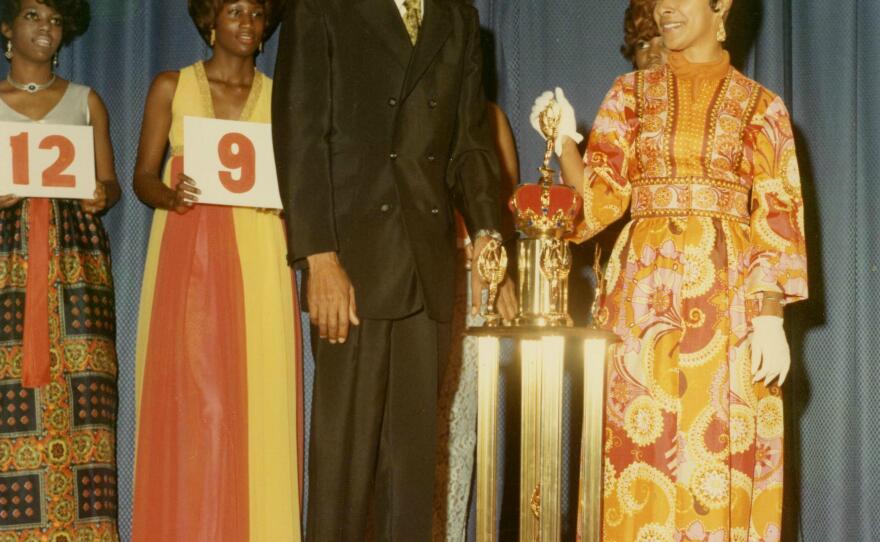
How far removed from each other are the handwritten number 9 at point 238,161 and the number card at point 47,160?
417mm

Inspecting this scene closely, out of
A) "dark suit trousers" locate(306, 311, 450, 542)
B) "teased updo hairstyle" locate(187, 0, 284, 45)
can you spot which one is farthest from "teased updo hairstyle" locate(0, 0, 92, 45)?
"dark suit trousers" locate(306, 311, 450, 542)

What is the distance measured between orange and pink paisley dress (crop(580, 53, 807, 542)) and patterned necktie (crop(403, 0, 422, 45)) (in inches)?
21.9

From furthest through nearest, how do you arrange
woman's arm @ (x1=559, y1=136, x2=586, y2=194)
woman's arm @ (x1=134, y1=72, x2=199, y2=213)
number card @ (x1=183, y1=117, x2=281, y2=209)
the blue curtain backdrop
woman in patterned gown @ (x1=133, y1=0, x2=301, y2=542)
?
the blue curtain backdrop, woman's arm @ (x1=134, y1=72, x2=199, y2=213), woman in patterned gown @ (x1=133, y1=0, x2=301, y2=542), number card @ (x1=183, y1=117, x2=281, y2=209), woman's arm @ (x1=559, y1=136, x2=586, y2=194)

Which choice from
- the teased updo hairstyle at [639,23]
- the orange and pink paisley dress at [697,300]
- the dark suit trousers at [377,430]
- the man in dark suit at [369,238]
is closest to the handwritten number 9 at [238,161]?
the man in dark suit at [369,238]

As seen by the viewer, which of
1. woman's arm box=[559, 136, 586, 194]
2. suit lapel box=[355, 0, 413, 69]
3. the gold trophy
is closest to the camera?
the gold trophy

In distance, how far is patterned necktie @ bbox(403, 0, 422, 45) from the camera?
257 cm

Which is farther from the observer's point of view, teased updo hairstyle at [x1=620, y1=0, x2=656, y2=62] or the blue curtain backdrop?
the blue curtain backdrop

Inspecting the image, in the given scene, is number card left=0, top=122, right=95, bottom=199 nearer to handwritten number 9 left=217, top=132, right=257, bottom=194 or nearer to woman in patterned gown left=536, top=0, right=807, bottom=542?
handwritten number 9 left=217, top=132, right=257, bottom=194

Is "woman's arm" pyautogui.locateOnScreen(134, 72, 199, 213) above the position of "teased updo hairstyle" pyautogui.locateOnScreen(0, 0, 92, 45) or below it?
below

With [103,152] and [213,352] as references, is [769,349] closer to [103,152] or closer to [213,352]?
[213,352]

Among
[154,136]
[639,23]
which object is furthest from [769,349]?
[154,136]

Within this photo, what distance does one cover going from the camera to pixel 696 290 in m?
2.66

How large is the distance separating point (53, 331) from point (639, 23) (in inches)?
78.8

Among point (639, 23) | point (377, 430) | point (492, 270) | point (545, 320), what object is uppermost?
point (639, 23)
